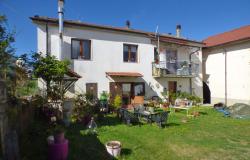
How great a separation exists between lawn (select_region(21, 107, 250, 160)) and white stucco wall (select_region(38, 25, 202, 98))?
6163 millimetres

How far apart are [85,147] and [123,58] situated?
11.8 meters

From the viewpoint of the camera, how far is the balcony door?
2019 cm

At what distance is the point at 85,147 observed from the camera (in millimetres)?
7207

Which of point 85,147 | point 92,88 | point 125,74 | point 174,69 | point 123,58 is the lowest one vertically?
point 85,147

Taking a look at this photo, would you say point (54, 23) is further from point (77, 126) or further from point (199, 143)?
point (199, 143)

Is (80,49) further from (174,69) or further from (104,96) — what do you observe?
(174,69)

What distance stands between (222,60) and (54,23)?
16.7 meters

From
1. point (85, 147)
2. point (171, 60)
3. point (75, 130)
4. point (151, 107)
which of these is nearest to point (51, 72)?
point (75, 130)

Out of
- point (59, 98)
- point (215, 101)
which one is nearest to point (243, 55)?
point (215, 101)

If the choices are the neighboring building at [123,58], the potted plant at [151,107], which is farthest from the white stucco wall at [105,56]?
the potted plant at [151,107]

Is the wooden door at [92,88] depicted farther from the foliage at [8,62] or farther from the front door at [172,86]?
the foliage at [8,62]

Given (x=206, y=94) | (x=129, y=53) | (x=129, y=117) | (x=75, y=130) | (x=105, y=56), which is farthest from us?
(x=206, y=94)

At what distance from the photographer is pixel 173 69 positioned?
67.0ft

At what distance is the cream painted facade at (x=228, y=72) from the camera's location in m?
19.3
